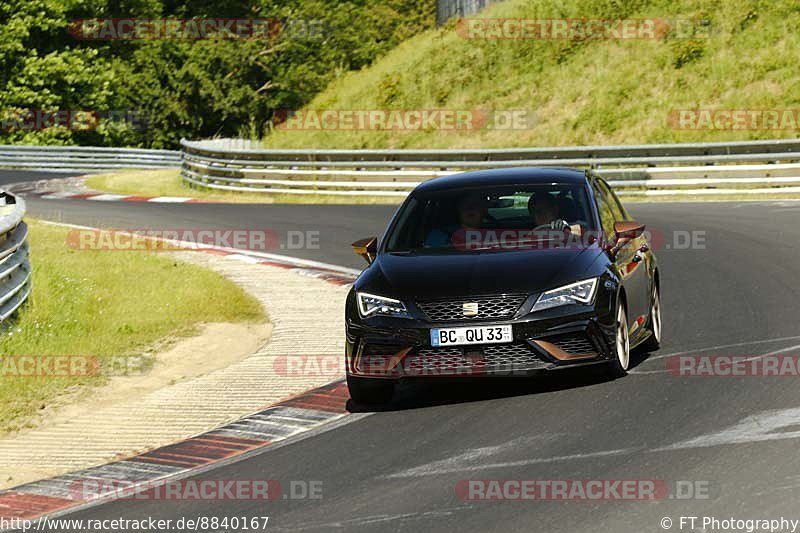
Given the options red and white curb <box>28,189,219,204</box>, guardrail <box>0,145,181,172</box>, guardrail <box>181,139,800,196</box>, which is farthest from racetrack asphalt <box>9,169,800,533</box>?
guardrail <box>0,145,181,172</box>

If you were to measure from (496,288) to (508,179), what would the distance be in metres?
1.78

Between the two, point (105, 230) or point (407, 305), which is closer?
point (407, 305)

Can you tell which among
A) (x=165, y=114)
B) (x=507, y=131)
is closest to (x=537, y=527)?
(x=507, y=131)

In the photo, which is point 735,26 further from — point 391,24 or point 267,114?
point 391,24

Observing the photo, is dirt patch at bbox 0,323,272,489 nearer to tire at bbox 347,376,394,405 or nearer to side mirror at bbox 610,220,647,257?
tire at bbox 347,376,394,405

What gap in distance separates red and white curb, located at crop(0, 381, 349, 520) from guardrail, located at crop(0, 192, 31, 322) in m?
3.72

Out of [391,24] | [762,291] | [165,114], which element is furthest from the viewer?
[391,24]

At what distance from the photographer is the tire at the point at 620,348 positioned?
9.46 m

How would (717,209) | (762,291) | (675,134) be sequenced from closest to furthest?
(762,291), (717,209), (675,134)

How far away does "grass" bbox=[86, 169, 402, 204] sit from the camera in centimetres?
2943

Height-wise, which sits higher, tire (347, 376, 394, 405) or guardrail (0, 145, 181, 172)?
tire (347, 376, 394, 405)

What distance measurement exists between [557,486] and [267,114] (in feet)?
166

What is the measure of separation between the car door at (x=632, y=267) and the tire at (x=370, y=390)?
1.90 metres

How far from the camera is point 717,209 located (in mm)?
22469
